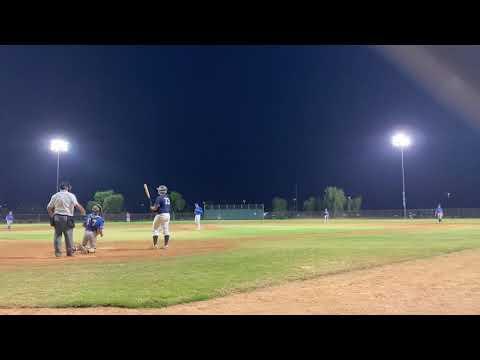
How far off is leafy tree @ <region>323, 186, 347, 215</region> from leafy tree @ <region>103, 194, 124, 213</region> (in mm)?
46010

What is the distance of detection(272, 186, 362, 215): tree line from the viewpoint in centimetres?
9044

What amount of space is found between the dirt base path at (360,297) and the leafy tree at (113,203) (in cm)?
6930

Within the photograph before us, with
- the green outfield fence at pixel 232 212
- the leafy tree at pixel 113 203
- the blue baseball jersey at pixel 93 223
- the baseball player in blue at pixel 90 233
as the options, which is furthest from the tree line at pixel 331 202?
the baseball player in blue at pixel 90 233

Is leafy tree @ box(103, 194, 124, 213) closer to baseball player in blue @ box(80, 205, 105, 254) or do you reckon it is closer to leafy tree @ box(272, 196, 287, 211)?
leafy tree @ box(272, 196, 287, 211)

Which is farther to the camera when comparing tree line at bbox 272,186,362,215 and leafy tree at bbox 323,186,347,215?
tree line at bbox 272,186,362,215

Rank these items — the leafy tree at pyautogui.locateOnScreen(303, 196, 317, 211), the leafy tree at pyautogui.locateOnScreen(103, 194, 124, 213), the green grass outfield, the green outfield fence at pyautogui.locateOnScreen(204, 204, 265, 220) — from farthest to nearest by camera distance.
Result: the leafy tree at pyautogui.locateOnScreen(303, 196, 317, 211)
the leafy tree at pyautogui.locateOnScreen(103, 194, 124, 213)
the green outfield fence at pyautogui.locateOnScreen(204, 204, 265, 220)
the green grass outfield

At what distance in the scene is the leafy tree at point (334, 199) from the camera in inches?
3553

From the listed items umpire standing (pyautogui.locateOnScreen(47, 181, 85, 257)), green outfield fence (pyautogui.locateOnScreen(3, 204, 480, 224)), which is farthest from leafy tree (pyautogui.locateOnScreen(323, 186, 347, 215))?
umpire standing (pyautogui.locateOnScreen(47, 181, 85, 257))

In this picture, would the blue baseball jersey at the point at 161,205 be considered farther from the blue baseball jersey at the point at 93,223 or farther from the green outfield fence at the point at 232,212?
the green outfield fence at the point at 232,212

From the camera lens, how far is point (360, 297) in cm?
538

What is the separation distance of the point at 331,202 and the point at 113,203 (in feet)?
158
